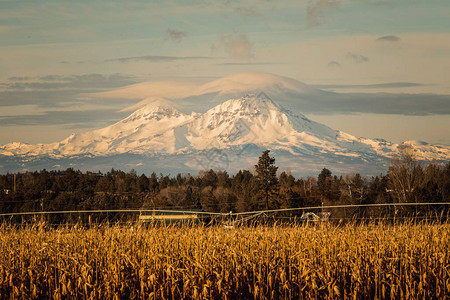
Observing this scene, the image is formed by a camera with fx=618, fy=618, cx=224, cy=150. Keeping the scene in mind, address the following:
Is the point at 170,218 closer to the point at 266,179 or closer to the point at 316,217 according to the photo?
the point at 316,217

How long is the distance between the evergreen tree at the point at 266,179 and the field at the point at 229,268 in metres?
72.0

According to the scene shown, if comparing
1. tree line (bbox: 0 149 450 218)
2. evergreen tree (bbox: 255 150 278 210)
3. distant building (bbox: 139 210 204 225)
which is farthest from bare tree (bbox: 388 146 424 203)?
distant building (bbox: 139 210 204 225)

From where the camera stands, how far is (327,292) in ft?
32.3

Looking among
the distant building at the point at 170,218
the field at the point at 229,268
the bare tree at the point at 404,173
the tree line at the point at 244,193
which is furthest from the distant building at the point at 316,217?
the bare tree at the point at 404,173

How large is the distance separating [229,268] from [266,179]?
77.6 meters

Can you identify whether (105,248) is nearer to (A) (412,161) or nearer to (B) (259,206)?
(B) (259,206)

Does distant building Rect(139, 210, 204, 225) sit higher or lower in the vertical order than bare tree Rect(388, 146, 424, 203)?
lower

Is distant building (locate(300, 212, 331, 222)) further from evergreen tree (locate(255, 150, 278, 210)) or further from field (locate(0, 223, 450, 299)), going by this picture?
evergreen tree (locate(255, 150, 278, 210))

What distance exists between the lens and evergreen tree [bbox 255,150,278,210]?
86.7 m

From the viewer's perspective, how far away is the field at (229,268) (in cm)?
979

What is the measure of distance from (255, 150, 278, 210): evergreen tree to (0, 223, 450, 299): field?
72.0 m

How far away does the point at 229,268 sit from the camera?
10617mm

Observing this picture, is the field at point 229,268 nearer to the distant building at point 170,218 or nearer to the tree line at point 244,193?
the distant building at point 170,218

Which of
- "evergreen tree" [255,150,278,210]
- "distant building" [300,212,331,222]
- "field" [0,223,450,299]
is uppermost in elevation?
"evergreen tree" [255,150,278,210]
